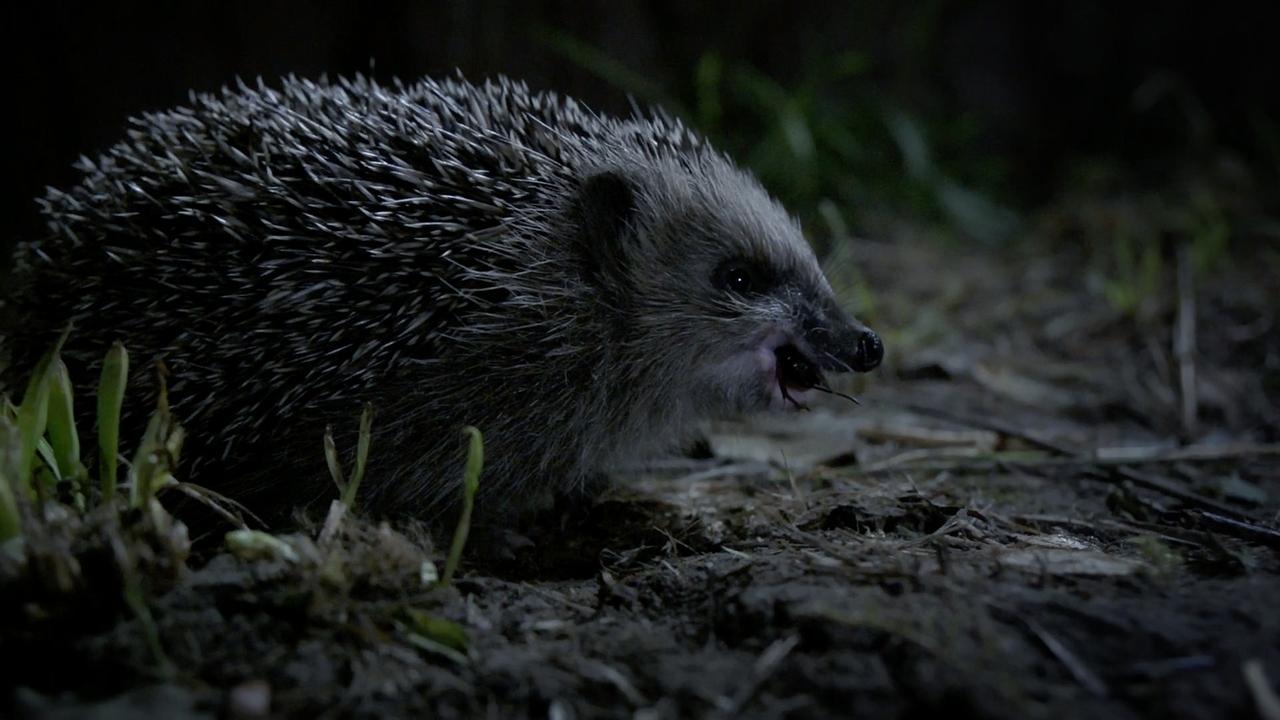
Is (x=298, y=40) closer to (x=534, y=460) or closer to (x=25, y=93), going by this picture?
(x=25, y=93)

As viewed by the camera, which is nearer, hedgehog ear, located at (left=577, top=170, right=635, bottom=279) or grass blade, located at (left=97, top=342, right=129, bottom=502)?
grass blade, located at (left=97, top=342, right=129, bottom=502)

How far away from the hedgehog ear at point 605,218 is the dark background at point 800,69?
2.97 metres

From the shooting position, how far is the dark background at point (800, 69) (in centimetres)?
722

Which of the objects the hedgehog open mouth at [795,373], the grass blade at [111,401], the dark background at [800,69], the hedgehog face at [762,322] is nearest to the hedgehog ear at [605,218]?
the hedgehog face at [762,322]

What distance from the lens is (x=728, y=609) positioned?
10.1 ft

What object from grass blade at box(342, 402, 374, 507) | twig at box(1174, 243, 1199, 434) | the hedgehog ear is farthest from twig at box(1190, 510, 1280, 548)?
grass blade at box(342, 402, 374, 507)

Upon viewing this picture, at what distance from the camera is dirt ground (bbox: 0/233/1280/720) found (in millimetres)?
2596

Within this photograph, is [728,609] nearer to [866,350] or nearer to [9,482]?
[866,350]

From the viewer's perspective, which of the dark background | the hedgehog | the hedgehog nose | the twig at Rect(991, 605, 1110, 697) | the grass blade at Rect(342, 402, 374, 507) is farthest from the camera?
the dark background

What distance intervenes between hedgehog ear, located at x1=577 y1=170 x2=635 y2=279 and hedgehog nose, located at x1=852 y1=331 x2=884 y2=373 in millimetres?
1086

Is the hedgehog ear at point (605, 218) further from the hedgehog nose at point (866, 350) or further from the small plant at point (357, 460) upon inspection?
the small plant at point (357, 460)

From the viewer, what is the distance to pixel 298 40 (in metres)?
7.28

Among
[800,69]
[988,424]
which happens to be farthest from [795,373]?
[800,69]

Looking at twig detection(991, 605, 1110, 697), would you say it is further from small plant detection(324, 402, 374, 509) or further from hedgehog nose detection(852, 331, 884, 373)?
small plant detection(324, 402, 374, 509)
